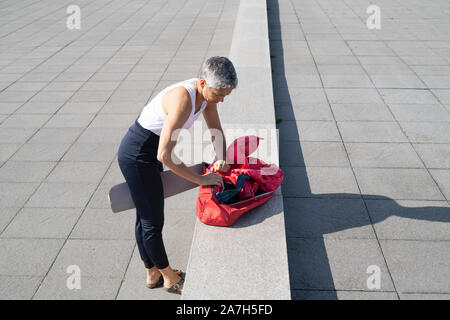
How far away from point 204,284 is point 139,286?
2.54ft

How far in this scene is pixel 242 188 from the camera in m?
3.12

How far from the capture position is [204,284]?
2654 millimetres

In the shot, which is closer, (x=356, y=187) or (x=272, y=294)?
(x=272, y=294)

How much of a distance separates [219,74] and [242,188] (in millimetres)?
1151

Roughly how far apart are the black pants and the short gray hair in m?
0.53

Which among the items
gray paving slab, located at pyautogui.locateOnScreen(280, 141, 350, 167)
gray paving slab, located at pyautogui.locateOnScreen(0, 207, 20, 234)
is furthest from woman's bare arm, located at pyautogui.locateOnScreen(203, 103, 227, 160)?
gray paving slab, located at pyautogui.locateOnScreen(0, 207, 20, 234)

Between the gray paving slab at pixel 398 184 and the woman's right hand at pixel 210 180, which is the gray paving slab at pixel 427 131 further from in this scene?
the woman's right hand at pixel 210 180

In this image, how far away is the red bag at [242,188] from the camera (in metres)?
3.01

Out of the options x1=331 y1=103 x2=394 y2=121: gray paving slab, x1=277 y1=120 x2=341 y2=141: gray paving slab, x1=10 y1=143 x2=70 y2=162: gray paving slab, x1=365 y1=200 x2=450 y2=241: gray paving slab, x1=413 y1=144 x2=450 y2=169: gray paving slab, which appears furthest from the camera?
x1=331 y1=103 x2=394 y2=121: gray paving slab

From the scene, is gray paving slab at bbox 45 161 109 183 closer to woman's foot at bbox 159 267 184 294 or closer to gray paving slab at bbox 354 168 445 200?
woman's foot at bbox 159 267 184 294

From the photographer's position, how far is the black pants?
247cm

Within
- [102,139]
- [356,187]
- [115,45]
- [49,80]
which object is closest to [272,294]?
[356,187]
